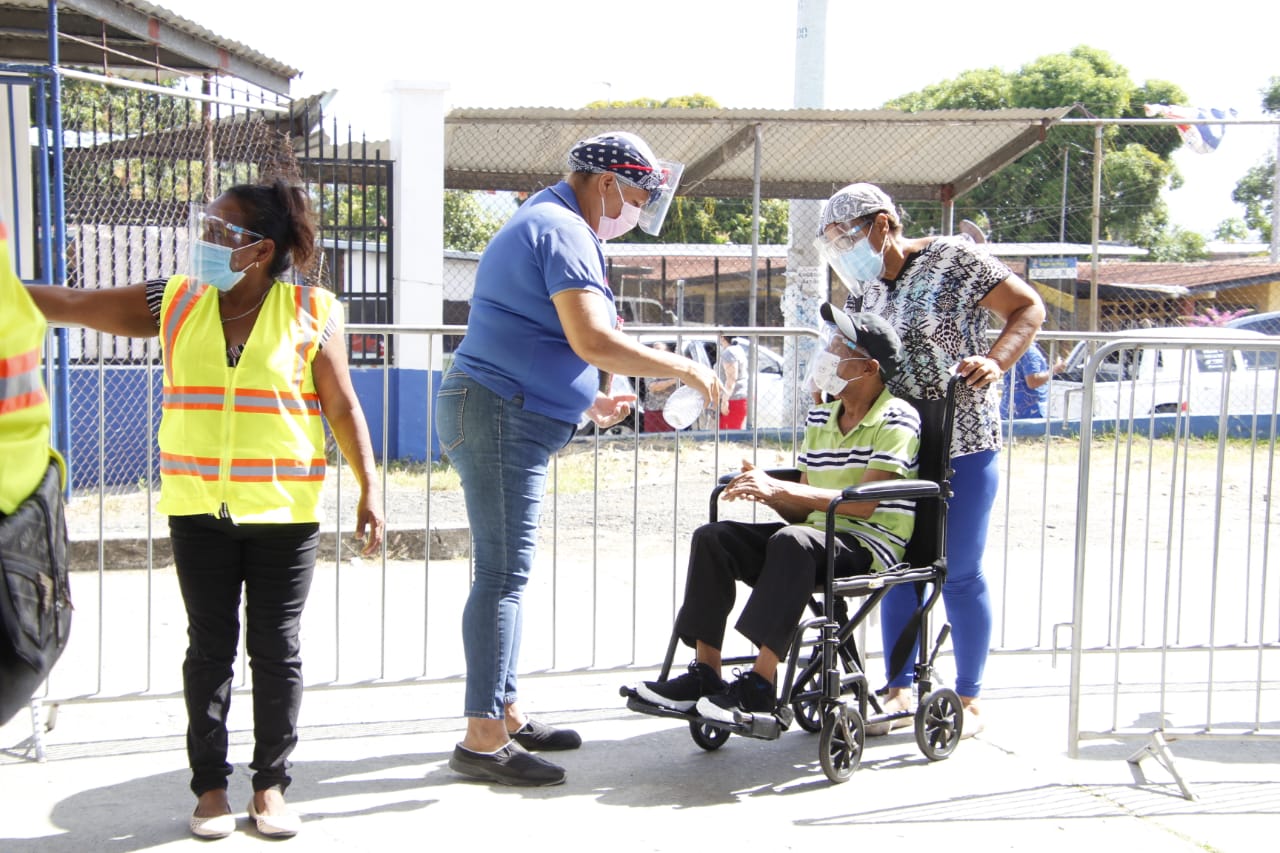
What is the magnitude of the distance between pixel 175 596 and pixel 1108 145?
31589 millimetres

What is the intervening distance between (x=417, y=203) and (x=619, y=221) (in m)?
7.52

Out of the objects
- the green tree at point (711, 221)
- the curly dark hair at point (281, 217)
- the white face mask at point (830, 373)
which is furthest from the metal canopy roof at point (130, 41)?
the green tree at point (711, 221)

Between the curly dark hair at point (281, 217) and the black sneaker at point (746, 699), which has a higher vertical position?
the curly dark hair at point (281, 217)

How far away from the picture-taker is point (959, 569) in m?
4.32

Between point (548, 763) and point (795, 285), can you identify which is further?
point (795, 285)

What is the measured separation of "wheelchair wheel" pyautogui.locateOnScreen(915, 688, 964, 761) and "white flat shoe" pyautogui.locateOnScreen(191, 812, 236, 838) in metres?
2.07

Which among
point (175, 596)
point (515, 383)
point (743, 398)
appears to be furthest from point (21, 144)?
point (515, 383)

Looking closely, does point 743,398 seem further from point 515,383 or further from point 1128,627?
point 515,383

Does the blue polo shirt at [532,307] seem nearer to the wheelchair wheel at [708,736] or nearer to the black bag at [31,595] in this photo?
the wheelchair wheel at [708,736]

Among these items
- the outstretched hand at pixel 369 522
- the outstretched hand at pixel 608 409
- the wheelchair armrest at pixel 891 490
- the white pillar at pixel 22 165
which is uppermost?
the white pillar at pixel 22 165

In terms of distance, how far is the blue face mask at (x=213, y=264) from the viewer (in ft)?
10.9

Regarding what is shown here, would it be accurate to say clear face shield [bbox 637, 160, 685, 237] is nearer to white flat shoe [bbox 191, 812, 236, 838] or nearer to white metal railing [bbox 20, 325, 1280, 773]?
white metal railing [bbox 20, 325, 1280, 773]

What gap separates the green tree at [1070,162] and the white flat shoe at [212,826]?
24467 millimetres

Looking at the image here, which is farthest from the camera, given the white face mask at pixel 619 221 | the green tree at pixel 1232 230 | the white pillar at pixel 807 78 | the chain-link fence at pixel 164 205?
the green tree at pixel 1232 230
